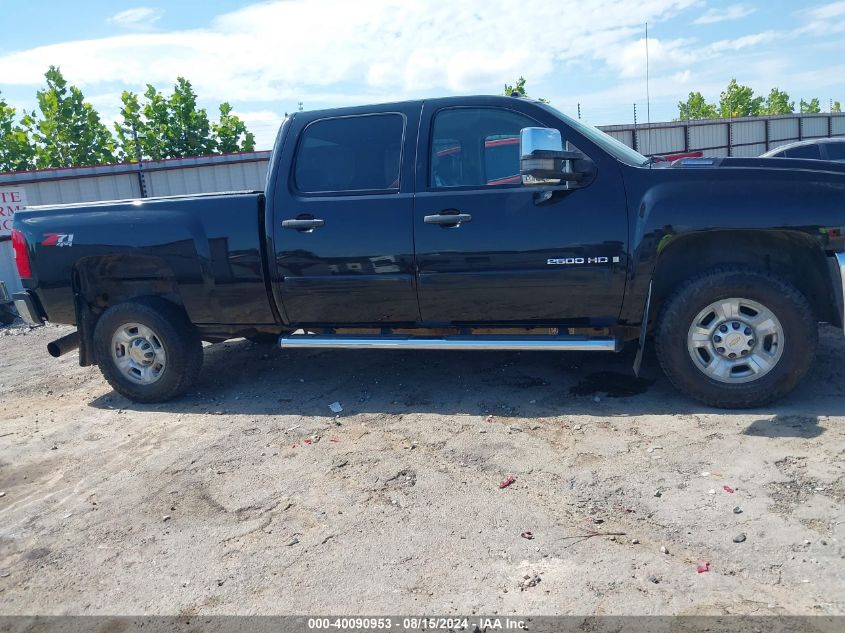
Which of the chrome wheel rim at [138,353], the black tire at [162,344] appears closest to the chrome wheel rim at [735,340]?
the black tire at [162,344]

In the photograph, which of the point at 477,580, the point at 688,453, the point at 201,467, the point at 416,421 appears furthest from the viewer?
the point at 416,421

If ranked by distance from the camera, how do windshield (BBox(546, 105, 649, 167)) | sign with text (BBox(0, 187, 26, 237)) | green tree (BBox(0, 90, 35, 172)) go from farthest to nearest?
green tree (BBox(0, 90, 35, 172)) → sign with text (BBox(0, 187, 26, 237)) → windshield (BBox(546, 105, 649, 167))

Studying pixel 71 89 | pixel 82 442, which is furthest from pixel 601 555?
pixel 71 89

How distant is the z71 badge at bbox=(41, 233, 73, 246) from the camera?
5390mm

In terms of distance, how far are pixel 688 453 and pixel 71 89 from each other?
22.4 meters

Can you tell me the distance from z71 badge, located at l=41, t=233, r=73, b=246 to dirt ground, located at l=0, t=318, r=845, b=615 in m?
1.32

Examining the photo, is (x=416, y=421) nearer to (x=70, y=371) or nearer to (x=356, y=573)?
(x=356, y=573)

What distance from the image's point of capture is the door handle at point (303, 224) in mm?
4919

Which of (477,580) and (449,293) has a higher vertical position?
(449,293)

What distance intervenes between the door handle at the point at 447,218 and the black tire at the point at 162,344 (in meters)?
2.16

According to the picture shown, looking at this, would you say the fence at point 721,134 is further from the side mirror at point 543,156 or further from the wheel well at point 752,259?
the side mirror at point 543,156

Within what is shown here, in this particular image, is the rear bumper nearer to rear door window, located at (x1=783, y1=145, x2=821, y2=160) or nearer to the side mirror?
the side mirror

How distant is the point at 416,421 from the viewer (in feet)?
15.5

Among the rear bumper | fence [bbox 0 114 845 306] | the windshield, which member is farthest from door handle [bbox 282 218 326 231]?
fence [bbox 0 114 845 306]
